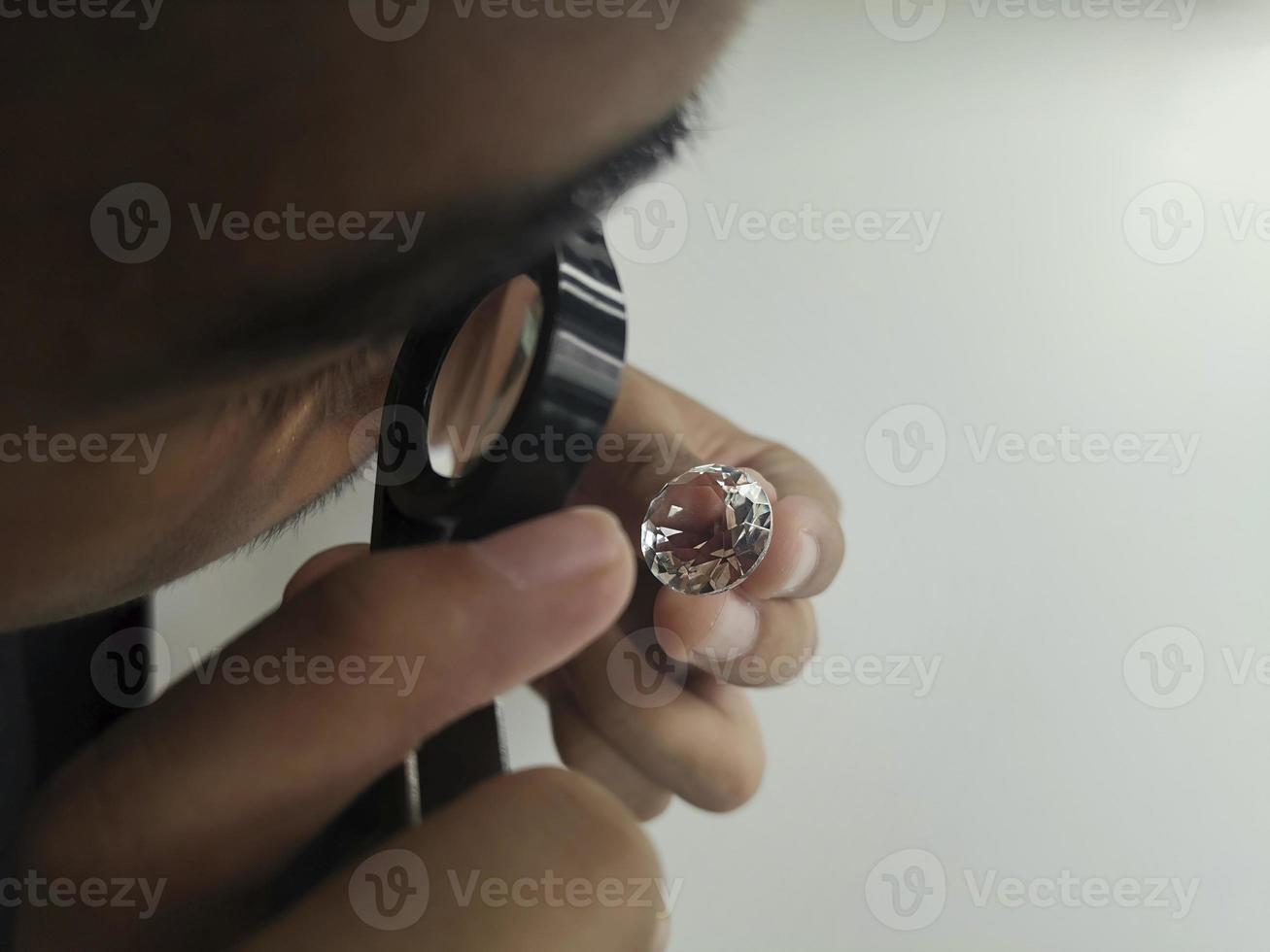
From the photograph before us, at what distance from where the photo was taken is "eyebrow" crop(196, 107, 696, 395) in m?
0.22

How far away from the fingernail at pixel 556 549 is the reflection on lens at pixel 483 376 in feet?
0.31

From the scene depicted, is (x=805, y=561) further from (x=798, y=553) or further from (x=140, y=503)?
(x=140, y=503)

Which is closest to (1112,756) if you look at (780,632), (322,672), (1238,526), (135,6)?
(1238,526)

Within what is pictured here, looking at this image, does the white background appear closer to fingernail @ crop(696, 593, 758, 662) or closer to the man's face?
fingernail @ crop(696, 593, 758, 662)

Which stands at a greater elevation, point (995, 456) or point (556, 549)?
point (995, 456)

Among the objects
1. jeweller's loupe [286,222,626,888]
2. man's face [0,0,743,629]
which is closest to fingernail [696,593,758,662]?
jeweller's loupe [286,222,626,888]

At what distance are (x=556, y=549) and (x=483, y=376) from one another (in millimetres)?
224

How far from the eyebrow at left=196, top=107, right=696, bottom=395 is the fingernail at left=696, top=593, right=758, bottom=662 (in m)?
0.30

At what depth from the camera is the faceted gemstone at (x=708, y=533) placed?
470 millimetres

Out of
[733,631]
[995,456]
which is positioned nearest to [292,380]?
[733,631]

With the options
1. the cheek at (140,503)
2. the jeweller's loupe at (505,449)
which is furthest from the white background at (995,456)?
the jeweller's loupe at (505,449)

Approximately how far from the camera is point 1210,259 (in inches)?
27.8

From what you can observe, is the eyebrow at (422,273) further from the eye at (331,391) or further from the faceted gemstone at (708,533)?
the faceted gemstone at (708,533)

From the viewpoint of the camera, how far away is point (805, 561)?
1.67 feet
